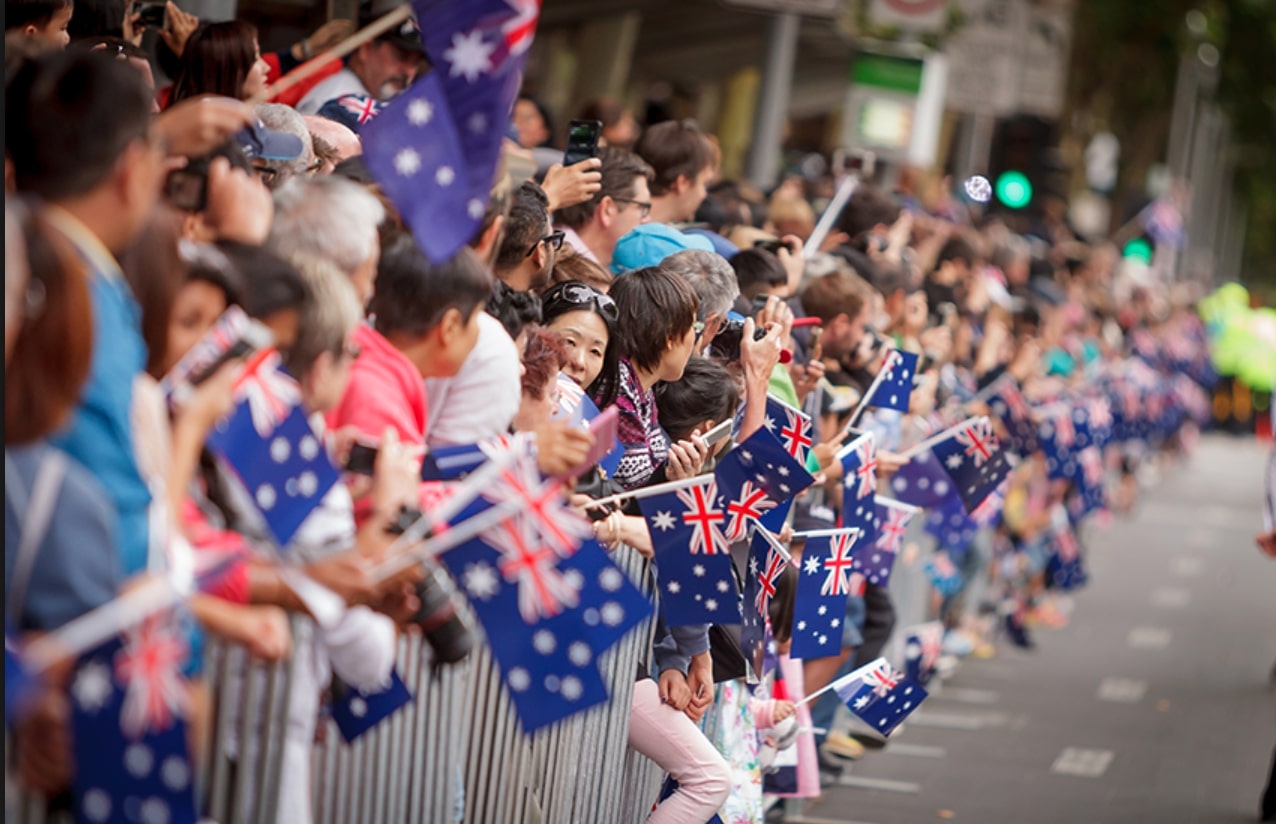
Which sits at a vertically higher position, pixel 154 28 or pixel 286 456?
pixel 154 28

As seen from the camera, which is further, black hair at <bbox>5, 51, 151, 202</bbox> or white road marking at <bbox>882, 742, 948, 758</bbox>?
white road marking at <bbox>882, 742, 948, 758</bbox>

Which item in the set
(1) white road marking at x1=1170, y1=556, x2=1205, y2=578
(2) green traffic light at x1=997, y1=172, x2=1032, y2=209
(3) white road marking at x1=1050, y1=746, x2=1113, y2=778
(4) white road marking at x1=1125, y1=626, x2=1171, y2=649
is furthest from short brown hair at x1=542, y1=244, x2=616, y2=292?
(1) white road marking at x1=1170, y1=556, x2=1205, y2=578

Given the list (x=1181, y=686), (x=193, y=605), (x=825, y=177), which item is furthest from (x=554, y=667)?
(x=825, y=177)

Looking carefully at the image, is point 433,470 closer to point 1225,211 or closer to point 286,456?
point 286,456

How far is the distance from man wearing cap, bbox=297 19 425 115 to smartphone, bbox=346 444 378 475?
3735 millimetres

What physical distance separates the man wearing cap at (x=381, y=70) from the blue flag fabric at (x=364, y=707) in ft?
13.2

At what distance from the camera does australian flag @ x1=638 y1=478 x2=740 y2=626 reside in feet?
19.9

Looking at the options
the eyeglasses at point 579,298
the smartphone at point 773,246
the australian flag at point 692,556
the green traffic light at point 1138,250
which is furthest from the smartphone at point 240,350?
the green traffic light at point 1138,250

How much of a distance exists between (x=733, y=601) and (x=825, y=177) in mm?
8884

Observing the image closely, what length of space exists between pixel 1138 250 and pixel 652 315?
31700 millimetres

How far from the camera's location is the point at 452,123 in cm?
472

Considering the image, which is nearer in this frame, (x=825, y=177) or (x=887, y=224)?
(x=887, y=224)

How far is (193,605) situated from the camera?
3592 millimetres

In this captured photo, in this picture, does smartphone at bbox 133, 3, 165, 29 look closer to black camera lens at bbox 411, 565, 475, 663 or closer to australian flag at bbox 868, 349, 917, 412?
australian flag at bbox 868, 349, 917, 412
